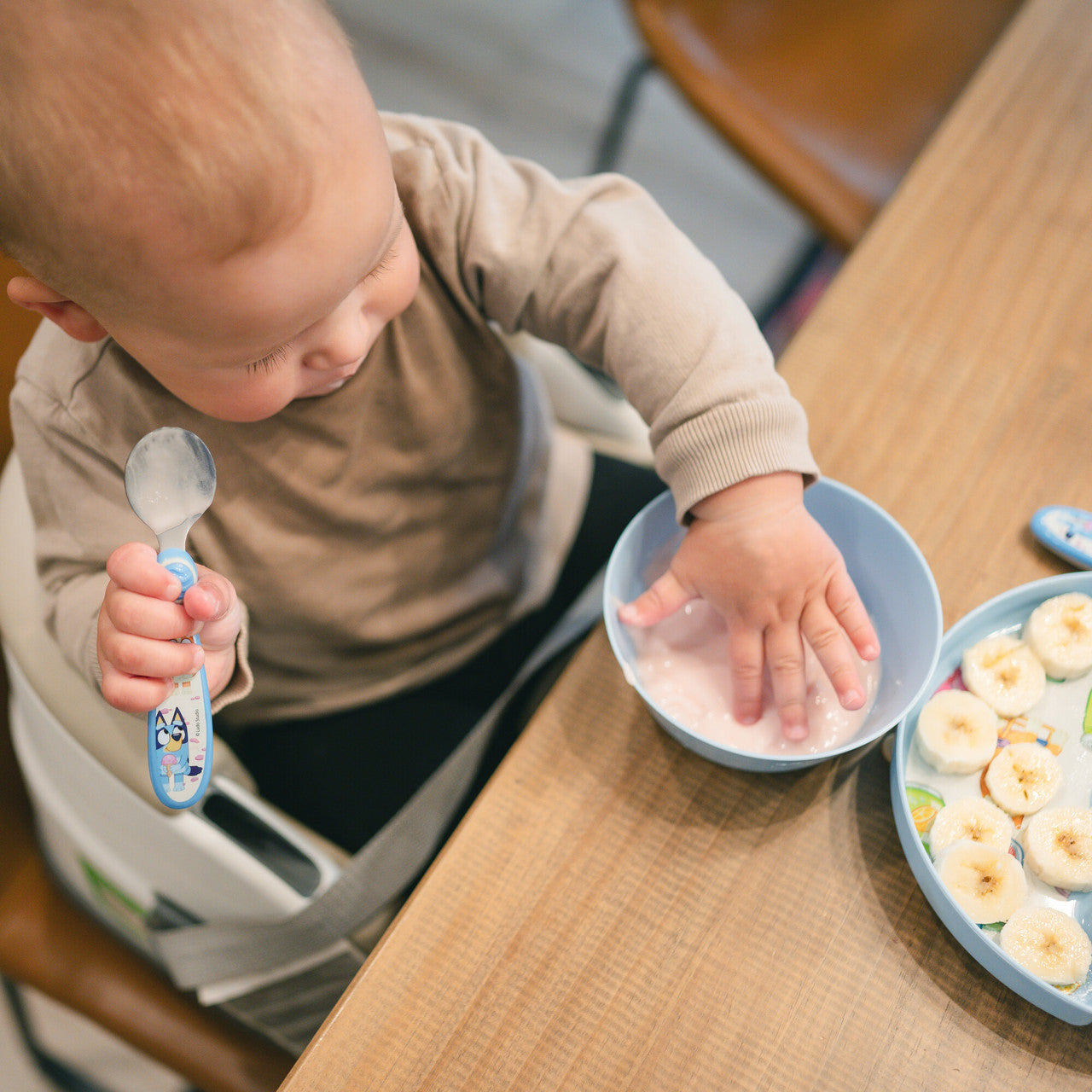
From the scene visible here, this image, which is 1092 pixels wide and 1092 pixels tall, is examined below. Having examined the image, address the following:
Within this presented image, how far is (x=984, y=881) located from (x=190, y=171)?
1.67 feet

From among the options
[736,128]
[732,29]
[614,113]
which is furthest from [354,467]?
[614,113]

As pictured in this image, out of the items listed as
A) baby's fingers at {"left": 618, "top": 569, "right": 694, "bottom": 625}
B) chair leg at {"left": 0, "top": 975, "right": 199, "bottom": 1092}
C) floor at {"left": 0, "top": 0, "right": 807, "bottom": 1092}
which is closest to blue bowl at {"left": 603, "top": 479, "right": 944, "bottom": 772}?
baby's fingers at {"left": 618, "top": 569, "right": 694, "bottom": 625}

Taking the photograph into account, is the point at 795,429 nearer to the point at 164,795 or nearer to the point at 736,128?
the point at 164,795

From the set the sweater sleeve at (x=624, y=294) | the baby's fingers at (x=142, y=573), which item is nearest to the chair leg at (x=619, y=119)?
the sweater sleeve at (x=624, y=294)

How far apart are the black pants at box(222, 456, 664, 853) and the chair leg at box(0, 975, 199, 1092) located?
0.61 metres

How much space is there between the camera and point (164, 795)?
449mm

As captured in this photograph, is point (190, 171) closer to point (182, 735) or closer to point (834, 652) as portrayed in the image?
point (182, 735)

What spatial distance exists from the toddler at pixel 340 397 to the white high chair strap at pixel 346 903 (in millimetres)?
117

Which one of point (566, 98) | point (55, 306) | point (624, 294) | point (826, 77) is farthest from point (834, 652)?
point (566, 98)

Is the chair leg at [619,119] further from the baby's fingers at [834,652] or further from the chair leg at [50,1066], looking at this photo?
the chair leg at [50,1066]

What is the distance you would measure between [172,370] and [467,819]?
0.99 ft

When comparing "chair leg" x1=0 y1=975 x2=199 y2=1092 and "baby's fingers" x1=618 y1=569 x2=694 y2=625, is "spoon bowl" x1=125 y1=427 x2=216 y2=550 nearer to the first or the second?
"baby's fingers" x1=618 y1=569 x2=694 y2=625

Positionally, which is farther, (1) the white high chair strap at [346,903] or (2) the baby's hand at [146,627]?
(1) the white high chair strap at [346,903]

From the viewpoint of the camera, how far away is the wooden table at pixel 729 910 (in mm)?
445
